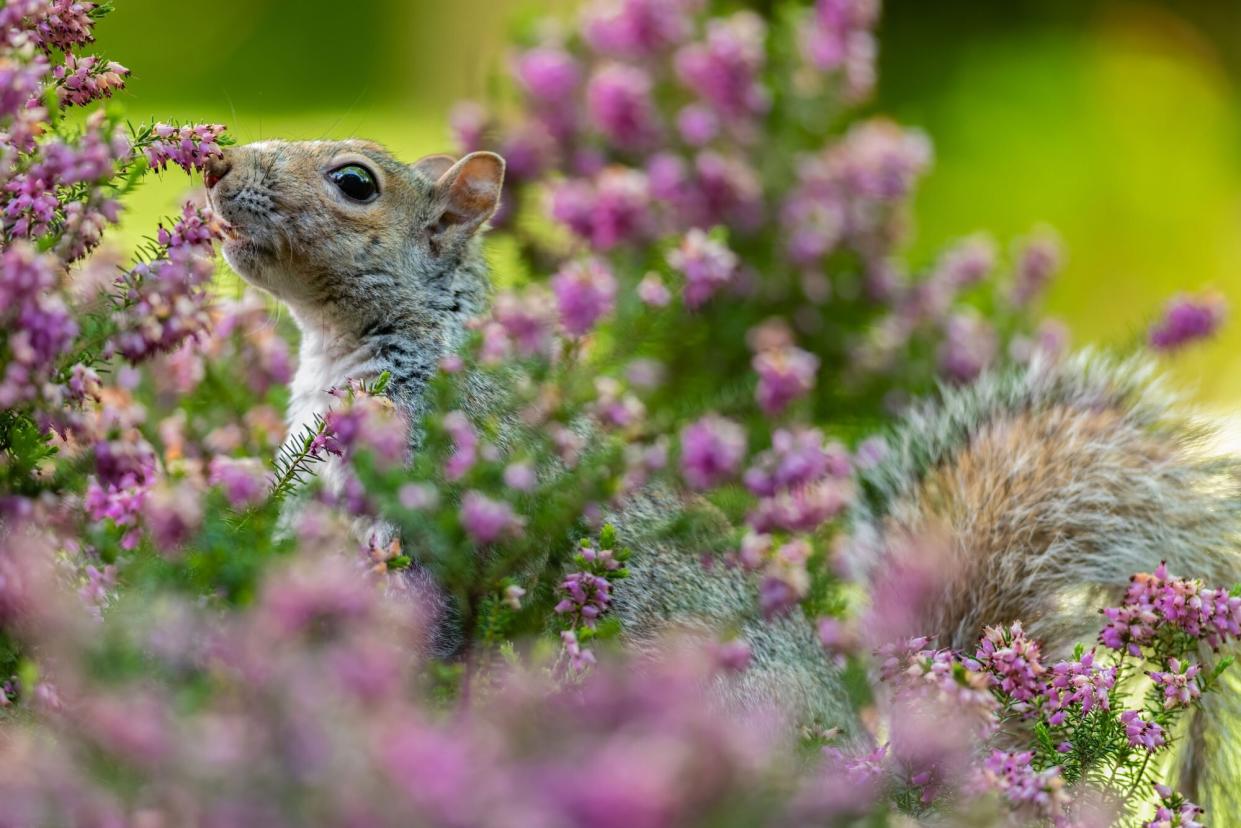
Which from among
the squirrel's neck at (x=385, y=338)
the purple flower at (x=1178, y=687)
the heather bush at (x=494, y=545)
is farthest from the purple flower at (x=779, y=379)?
the purple flower at (x=1178, y=687)

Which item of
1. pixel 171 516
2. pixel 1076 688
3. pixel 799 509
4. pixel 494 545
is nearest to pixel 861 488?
pixel 799 509

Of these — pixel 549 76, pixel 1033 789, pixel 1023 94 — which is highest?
pixel 1023 94

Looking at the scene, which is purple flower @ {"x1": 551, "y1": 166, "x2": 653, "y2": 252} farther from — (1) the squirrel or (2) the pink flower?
(2) the pink flower

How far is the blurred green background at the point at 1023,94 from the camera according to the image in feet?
13.4

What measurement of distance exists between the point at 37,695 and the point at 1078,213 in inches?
158

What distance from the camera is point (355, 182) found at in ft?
5.58

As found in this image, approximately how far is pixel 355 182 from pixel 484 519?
795mm

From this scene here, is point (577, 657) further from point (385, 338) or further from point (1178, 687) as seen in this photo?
point (385, 338)

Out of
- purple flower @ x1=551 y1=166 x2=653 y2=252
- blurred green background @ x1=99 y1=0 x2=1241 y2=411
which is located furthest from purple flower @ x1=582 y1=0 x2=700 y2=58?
blurred green background @ x1=99 y1=0 x2=1241 y2=411

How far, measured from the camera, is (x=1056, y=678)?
112 cm

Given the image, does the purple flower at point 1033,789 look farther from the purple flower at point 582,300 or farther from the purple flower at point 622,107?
the purple flower at point 622,107

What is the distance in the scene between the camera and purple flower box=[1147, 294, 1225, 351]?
7.27 feet

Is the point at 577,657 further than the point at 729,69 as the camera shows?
No

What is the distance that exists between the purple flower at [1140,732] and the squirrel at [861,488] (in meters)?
0.39
